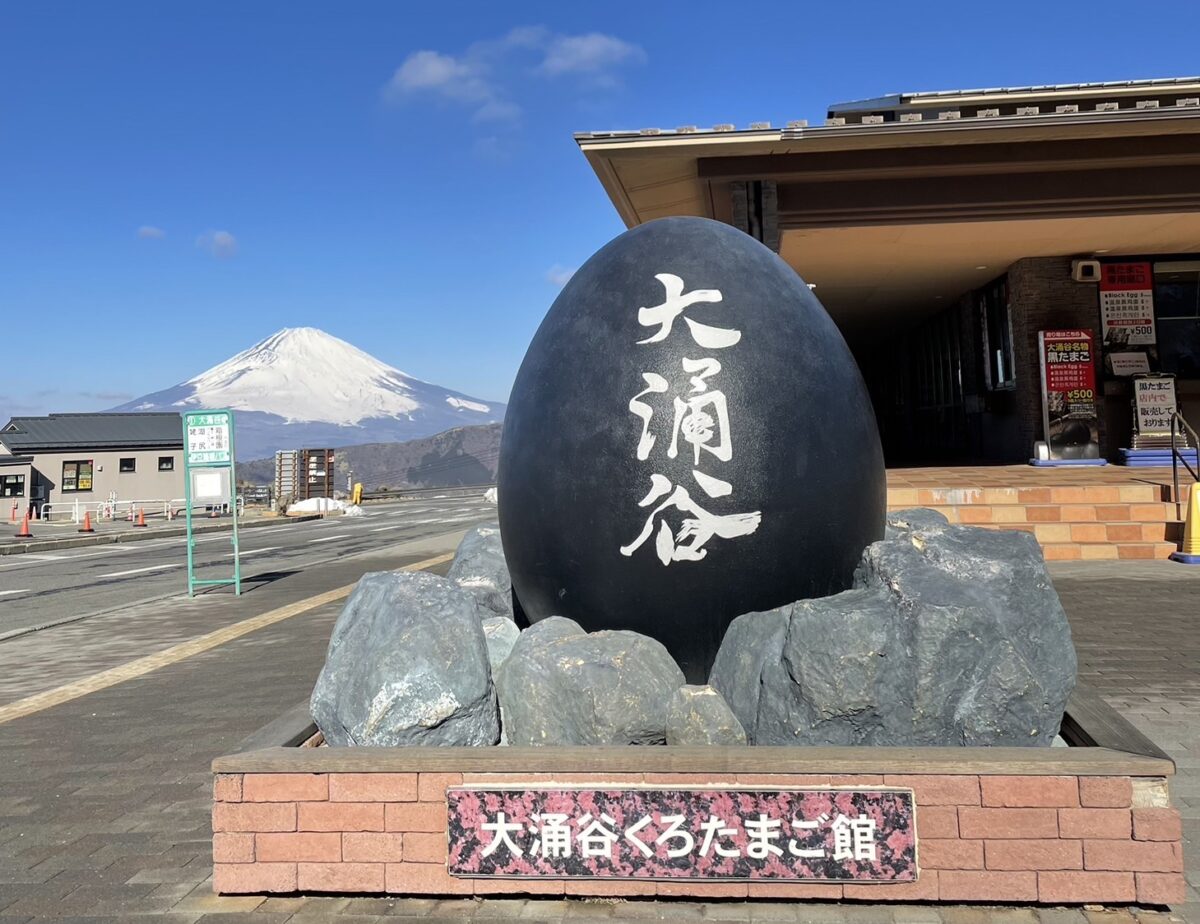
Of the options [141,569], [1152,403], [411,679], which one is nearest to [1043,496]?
[1152,403]

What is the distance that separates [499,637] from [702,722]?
1337mm

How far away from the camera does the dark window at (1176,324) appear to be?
1723 cm

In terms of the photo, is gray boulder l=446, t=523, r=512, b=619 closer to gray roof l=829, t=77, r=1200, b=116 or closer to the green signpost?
the green signpost

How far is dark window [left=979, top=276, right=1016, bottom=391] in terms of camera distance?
59.9ft

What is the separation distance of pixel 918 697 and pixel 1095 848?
29.8 inches

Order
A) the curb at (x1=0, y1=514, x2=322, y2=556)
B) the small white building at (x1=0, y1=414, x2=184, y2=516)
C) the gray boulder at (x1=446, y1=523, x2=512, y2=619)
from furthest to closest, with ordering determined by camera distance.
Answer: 1. the small white building at (x1=0, y1=414, x2=184, y2=516)
2. the curb at (x1=0, y1=514, x2=322, y2=556)
3. the gray boulder at (x1=446, y1=523, x2=512, y2=619)

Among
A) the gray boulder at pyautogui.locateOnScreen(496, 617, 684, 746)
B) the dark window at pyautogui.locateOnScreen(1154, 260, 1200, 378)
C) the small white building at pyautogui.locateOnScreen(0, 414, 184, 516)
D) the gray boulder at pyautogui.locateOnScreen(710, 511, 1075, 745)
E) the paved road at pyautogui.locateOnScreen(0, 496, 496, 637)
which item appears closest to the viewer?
the gray boulder at pyautogui.locateOnScreen(710, 511, 1075, 745)

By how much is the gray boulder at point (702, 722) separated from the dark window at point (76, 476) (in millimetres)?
44598

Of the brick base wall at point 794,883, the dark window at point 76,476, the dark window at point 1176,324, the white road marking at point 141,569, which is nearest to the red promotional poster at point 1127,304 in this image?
the dark window at point 1176,324

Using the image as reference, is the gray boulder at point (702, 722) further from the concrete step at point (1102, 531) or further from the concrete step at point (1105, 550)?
the concrete step at point (1105, 550)


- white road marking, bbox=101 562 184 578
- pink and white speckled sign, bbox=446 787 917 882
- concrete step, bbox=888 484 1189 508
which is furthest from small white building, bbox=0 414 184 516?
pink and white speckled sign, bbox=446 787 917 882

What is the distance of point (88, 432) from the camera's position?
42844 millimetres

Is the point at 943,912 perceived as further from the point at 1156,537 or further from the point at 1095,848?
the point at 1156,537

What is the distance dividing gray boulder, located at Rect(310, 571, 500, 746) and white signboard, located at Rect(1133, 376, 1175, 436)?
54.1 ft
